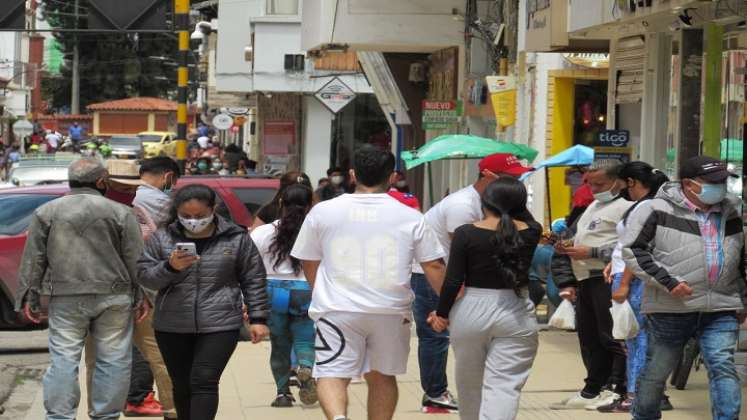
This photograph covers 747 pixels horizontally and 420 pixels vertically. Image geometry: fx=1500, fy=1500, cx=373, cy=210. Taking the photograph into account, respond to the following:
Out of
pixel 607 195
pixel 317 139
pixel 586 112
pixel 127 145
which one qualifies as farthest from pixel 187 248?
pixel 127 145

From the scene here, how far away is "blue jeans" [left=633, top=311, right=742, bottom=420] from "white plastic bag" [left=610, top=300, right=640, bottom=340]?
2.41 ft

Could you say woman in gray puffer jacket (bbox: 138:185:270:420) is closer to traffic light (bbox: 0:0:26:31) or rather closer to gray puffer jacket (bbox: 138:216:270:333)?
gray puffer jacket (bbox: 138:216:270:333)

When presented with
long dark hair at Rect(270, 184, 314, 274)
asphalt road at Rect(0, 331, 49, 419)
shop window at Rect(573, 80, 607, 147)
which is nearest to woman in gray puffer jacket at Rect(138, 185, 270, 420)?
long dark hair at Rect(270, 184, 314, 274)

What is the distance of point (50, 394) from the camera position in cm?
875

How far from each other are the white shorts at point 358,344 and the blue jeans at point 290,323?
2.52m

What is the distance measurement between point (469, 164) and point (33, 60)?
83.0m

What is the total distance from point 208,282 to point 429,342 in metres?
2.42

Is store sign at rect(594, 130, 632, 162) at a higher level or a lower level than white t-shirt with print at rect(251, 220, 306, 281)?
higher

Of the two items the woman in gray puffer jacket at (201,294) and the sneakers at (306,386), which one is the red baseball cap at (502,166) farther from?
the sneakers at (306,386)

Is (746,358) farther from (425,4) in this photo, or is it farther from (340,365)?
(425,4)

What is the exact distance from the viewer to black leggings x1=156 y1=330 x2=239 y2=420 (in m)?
8.20

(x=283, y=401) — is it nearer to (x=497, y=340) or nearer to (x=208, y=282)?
(x=208, y=282)

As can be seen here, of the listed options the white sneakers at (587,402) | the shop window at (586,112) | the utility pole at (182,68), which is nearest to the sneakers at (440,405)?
the white sneakers at (587,402)

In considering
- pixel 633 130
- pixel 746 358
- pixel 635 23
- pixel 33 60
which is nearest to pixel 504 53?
pixel 633 130
